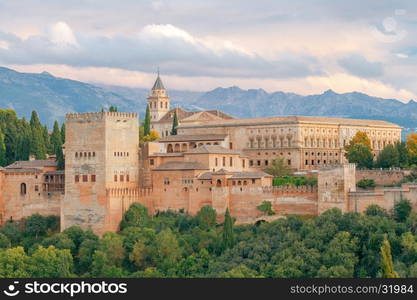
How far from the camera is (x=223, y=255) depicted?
5759 cm

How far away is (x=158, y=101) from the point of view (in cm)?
10938

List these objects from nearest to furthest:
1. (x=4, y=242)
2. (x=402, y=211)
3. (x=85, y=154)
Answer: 1. (x=402, y=211)
2. (x=4, y=242)
3. (x=85, y=154)

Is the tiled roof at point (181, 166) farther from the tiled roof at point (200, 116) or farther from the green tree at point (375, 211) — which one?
the tiled roof at point (200, 116)

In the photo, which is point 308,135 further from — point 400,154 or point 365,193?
point 365,193

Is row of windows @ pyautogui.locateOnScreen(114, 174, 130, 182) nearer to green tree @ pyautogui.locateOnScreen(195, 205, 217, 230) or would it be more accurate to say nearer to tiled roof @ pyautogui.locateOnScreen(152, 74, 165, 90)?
green tree @ pyautogui.locateOnScreen(195, 205, 217, 230)

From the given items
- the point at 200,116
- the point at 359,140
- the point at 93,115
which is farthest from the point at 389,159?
the point at 93,115

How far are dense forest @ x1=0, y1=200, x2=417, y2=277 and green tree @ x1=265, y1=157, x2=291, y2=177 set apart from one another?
9350 mm

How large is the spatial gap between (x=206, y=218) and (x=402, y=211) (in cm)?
1157

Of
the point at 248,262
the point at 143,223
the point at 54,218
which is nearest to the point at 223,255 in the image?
the point at 248,262

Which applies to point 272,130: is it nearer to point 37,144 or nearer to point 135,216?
point 37,144

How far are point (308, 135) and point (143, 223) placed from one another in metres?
19.3

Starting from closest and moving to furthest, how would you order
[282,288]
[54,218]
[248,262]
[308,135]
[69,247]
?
[282,288] < [248,262] < [69,247] < [54,218] < [308,135]

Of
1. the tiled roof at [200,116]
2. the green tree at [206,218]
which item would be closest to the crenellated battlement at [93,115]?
the green tree at [206,218]

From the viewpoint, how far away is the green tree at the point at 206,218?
62.0m
